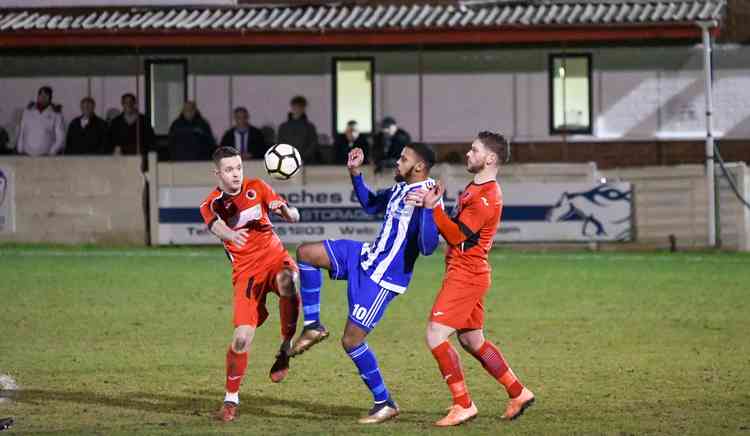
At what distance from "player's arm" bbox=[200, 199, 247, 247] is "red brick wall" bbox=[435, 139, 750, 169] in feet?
60.3

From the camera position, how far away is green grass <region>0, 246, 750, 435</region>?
9188 mm

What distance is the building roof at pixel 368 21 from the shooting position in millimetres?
25656

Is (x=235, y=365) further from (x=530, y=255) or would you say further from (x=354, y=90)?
(x=354, y=90)

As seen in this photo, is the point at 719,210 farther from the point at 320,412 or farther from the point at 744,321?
the point at 320,412

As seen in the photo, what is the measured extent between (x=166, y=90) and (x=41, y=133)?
4.76 meters

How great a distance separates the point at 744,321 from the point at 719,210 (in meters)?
7.36

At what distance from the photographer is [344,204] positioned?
855 inches

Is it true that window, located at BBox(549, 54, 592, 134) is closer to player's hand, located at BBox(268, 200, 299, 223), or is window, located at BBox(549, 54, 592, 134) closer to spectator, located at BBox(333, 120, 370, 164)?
spectator, located at BBox(333, 120, 370, 164)

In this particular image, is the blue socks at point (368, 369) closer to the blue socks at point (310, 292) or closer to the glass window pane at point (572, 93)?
the blue socks at point (310, 292)

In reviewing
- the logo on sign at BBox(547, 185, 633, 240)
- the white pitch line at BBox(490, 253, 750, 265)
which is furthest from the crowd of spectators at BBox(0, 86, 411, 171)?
the white pitch line at BBox(490, 253, 750, 265)

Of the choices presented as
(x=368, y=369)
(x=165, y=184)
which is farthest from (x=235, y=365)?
(x=165, y=184)

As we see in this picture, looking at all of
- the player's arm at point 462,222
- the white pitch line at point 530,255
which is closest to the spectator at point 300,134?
the white pitch line at point 530,255

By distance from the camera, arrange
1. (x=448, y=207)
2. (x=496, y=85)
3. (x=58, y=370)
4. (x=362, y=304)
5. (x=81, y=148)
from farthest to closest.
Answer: (x=496, y=85) < (x=81, y=148) < (x=448, y=207) < (x=58, y=370) < (x=362, y=304)

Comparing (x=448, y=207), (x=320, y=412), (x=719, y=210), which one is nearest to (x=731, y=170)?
(x=719, y=210)
